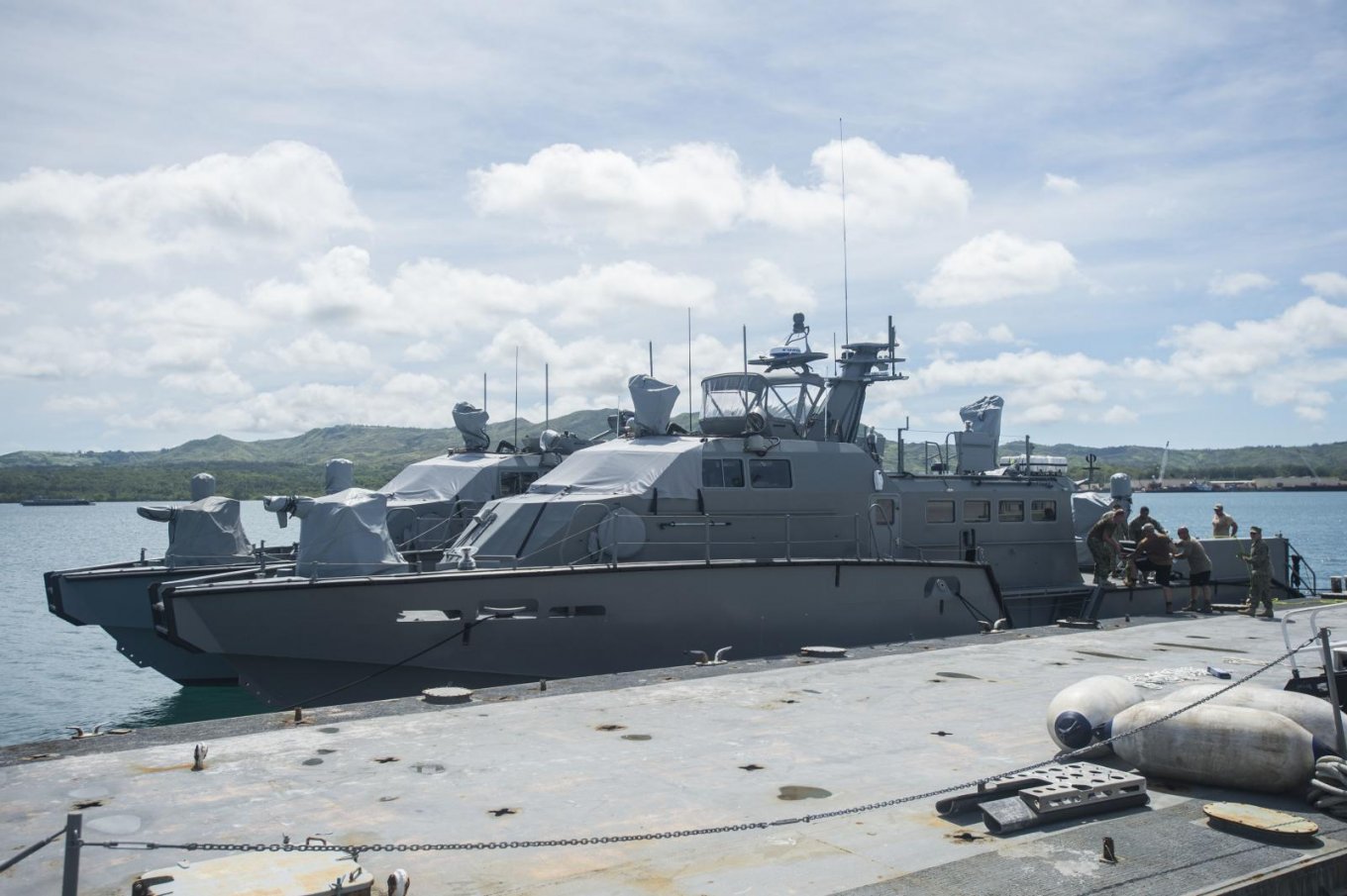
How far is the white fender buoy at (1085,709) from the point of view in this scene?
6.18 m

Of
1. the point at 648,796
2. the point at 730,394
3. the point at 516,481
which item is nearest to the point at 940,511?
the point at 730,394

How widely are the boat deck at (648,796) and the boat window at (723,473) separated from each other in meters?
5.71

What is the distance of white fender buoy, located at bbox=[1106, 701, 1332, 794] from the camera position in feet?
18.0

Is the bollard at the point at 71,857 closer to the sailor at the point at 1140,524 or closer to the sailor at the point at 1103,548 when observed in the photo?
the sailor at the point at 1103,548

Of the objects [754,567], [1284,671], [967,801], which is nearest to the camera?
[967,801]

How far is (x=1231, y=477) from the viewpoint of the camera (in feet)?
640

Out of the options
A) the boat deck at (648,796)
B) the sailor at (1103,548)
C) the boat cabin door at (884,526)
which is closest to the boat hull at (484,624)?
the boat cabin door at (884,526)

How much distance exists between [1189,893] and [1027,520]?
14123 mm

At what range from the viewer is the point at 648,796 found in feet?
18.8

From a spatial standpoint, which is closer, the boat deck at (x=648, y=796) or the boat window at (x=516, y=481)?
the boat deck at (x=648, y=796)

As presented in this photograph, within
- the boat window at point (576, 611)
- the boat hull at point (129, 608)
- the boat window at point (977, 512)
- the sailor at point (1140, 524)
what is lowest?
the boat hull at point (129, 608)

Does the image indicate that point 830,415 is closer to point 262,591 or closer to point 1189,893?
point 262,591

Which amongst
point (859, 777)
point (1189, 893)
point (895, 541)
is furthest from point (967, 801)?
point (895, 541)

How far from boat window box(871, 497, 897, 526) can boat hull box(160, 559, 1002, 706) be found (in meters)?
2.00
